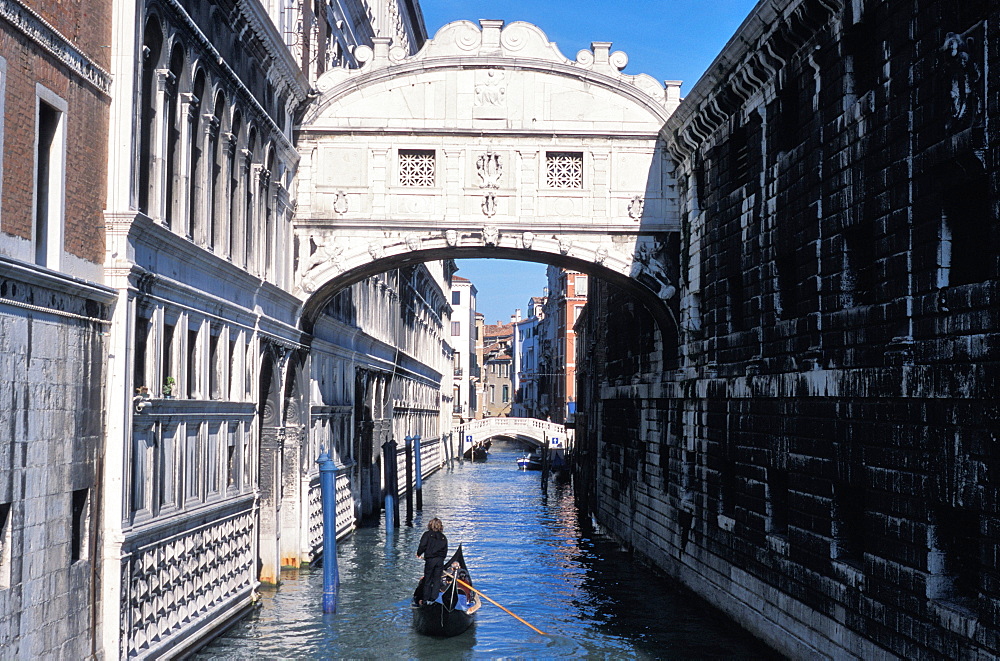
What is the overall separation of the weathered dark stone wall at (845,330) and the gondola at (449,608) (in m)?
3.34

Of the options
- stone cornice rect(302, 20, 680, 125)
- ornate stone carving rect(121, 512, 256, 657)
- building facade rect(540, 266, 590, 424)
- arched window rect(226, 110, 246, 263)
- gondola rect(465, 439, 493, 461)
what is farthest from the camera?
building facade rect(540, 266, 590, 424)

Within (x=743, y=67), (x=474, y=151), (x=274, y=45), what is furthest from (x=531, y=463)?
(x=743, y=67)

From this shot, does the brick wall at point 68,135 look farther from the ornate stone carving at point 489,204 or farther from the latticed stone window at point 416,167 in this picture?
the ornate stone carving at point 489,204

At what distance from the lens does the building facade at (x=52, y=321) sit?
7.91m

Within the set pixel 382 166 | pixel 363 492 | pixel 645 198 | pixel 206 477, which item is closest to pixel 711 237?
pixel 645 198

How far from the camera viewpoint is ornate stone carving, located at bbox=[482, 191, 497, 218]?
692 inches

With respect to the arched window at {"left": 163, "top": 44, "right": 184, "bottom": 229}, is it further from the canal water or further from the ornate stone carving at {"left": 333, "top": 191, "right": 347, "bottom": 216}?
the ornate stone carving at {"left": 333, "top": 191, "right": 347, "bottom": 216}

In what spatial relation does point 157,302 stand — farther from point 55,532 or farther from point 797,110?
point 797,110

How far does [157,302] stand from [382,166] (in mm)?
7283

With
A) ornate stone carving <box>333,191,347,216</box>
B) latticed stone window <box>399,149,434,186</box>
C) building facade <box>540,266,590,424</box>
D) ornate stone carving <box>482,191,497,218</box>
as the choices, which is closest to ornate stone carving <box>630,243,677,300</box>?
ornate stone carving <box>482,191,497,218</box>

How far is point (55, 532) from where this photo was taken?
28.7 feet

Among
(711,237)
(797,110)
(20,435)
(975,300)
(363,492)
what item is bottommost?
(363,492)

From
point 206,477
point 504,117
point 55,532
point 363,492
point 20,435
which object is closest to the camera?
point 20,435

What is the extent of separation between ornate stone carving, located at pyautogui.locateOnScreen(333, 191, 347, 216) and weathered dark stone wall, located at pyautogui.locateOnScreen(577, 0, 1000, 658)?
16.9ft
